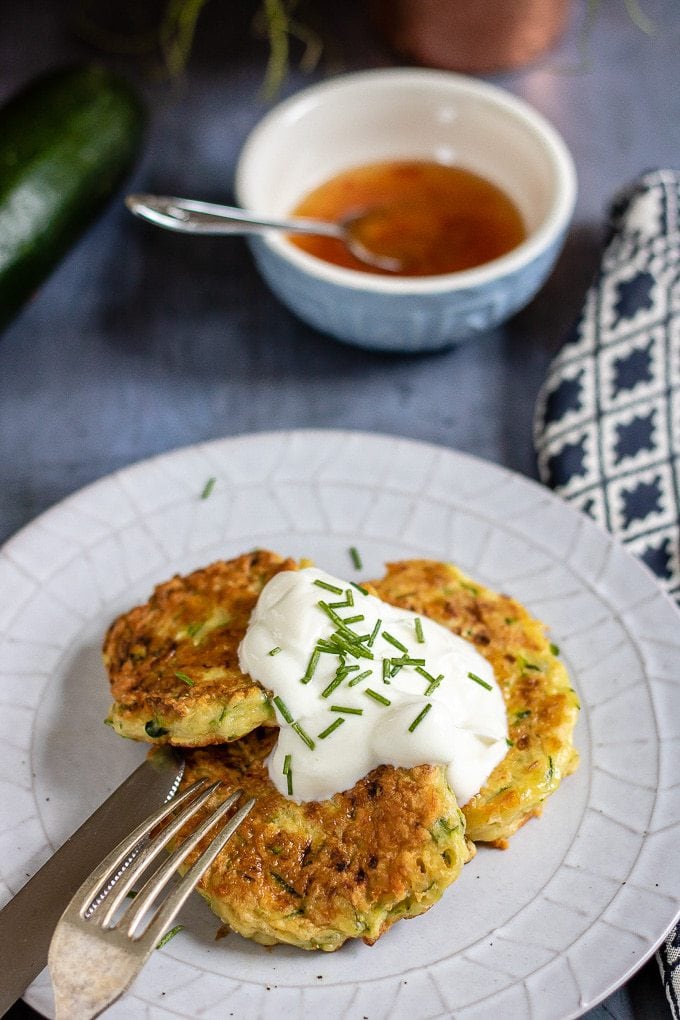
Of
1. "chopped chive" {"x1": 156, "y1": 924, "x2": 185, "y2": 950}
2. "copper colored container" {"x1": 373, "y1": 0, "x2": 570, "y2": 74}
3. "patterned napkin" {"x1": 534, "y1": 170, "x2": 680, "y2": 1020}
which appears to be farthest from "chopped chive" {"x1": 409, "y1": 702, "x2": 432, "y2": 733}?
"copper colored container" {"x1": 373, "y1": 0, "x2": 570, "y2": 74}

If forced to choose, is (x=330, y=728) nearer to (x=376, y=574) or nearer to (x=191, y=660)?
(x=191, y=660)

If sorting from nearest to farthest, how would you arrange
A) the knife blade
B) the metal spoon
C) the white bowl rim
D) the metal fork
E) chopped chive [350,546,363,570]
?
the metal fork → the knife blade → chopped chive [350,546,363,570] → the white bowl rim → the metal spoon

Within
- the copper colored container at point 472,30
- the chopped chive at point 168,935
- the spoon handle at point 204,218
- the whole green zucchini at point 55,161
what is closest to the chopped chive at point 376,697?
the chopped chive at point 168,935

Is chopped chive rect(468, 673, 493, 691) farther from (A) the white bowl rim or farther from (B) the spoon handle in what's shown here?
(B) the spoon handle

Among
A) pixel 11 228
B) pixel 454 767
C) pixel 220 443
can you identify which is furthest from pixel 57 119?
pixel 454 767

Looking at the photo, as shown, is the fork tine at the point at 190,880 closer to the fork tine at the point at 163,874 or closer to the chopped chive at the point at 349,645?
the fork tine at the point at 163,874
